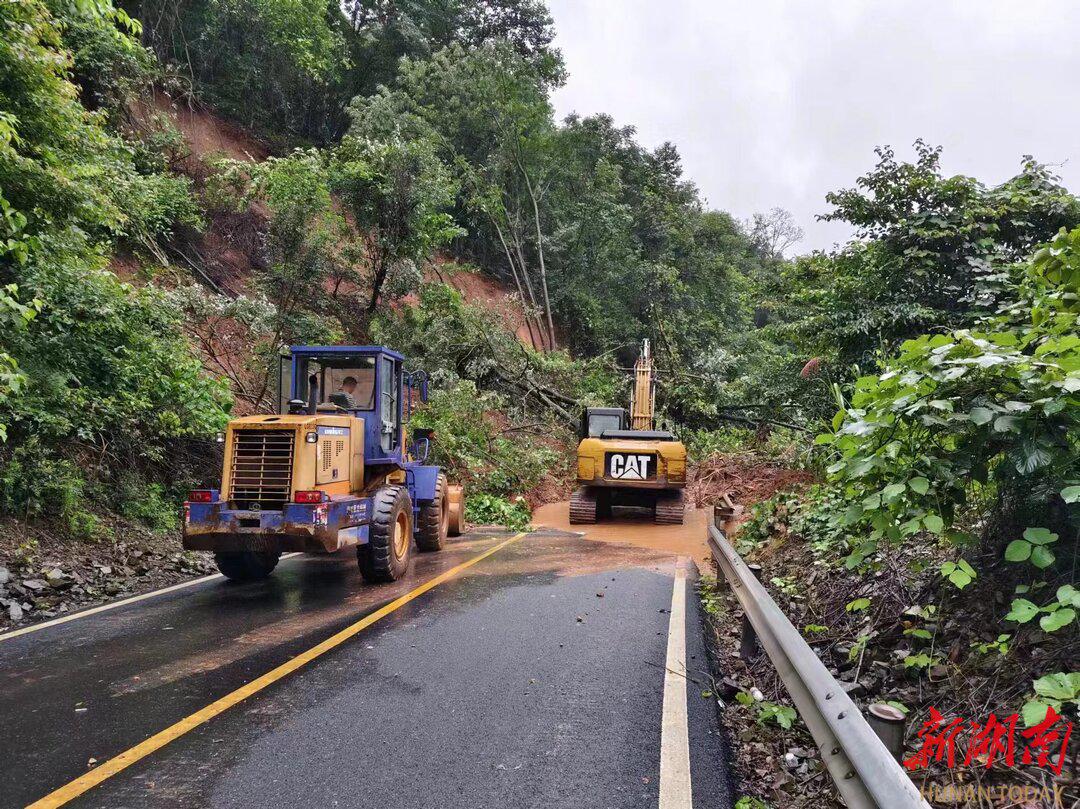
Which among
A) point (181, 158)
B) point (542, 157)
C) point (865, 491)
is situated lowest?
point (865, 491)

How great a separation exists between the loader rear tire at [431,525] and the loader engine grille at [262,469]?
3229mm

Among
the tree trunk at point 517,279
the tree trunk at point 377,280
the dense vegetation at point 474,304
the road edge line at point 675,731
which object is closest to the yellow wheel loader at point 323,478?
the dense vegetation at point 474,304

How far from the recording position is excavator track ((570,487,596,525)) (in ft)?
43.2

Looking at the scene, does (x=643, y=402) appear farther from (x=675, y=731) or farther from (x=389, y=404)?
(x=675, y=731)

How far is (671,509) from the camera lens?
12750 mm

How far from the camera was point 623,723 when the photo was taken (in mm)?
3727

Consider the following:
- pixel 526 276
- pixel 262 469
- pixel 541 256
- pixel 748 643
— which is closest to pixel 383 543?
pixel 262 469

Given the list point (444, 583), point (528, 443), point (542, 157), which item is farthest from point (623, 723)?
point (542, 157)

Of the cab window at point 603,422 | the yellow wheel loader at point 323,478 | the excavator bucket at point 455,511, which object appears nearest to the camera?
the yellow wheel loader at point 323,478

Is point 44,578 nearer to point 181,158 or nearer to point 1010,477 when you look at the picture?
point 1010,477

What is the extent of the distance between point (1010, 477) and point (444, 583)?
5728mm

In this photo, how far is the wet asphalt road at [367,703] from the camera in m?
3.03

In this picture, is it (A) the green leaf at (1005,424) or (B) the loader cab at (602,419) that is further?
(B) the loader cab at (602,419)

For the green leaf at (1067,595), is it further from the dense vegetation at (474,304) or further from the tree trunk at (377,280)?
the tree trunk at (377,280)
